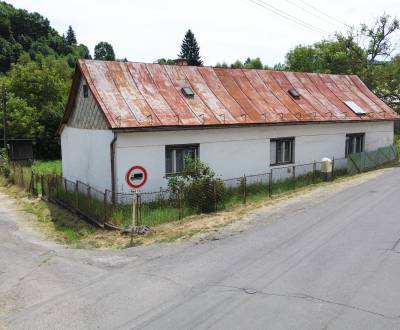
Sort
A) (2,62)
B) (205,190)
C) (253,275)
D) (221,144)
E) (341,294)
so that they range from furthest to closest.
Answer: (2,62) < (221,144) < (205,190) < (253,275) < (341,294)

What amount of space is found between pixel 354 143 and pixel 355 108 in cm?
190

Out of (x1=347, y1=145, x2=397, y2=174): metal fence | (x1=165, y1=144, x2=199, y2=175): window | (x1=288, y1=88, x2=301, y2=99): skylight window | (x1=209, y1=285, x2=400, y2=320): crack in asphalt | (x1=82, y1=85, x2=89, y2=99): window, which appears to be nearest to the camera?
(x1=209, y1=285, x2=400, y2=320): crack in asphalt

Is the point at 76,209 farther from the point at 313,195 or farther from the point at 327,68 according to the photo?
the point at 327,68

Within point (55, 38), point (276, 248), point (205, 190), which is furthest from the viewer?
point (55, 38)

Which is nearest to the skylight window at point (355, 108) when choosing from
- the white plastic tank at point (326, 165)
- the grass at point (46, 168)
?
the white plastic tank at point (326, 165)

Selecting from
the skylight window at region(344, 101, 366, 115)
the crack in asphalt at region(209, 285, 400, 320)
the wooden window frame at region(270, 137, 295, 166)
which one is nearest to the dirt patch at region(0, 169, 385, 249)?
the wooden window frame at region(270, 137, 295, 166)

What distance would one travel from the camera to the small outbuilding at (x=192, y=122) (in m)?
15.4

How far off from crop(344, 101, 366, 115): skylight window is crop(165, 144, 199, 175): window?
10.9 metres

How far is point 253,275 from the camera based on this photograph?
324 inches

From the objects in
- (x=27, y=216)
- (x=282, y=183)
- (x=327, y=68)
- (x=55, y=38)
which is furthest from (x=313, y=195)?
(x=55, y=38)

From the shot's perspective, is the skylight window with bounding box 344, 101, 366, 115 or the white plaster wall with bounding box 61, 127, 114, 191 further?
the skylight window with bounding box 344, 101, 366, 115

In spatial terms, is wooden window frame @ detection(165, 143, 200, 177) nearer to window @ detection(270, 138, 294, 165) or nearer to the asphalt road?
window @ detection(270, 138, 294, 165)

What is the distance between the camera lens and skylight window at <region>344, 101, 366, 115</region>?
23.4 metres

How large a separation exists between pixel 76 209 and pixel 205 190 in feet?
15.7
